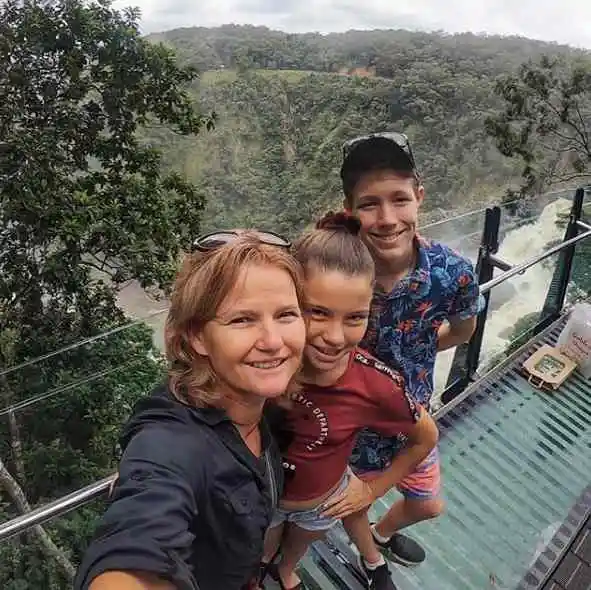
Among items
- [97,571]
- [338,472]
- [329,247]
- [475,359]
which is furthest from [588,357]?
[97,571]

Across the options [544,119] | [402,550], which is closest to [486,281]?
[402,550]

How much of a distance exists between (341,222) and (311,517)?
2.06ft

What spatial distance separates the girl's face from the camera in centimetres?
104

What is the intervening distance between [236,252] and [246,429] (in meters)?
0.29

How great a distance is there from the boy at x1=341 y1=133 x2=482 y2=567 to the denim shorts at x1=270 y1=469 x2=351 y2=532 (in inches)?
6.2

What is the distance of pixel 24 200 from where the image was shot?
4.50m

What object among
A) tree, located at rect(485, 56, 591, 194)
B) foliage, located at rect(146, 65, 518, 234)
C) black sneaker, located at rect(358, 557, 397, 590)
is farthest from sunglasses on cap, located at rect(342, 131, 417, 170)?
foliage, located at rect(146, 65, 518, 234)

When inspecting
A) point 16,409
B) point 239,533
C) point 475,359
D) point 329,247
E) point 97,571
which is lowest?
point 475,359

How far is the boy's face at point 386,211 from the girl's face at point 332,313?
0.18 metres

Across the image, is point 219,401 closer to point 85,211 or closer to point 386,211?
point 386,211

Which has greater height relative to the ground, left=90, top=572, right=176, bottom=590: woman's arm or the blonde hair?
the blonde hair

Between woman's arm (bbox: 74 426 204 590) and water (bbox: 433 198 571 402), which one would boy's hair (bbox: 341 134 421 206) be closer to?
woman's arm (bbox: 74 426 204 590)

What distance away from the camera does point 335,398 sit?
44.5 inches

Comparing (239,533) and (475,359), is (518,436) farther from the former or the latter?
(239,533)
